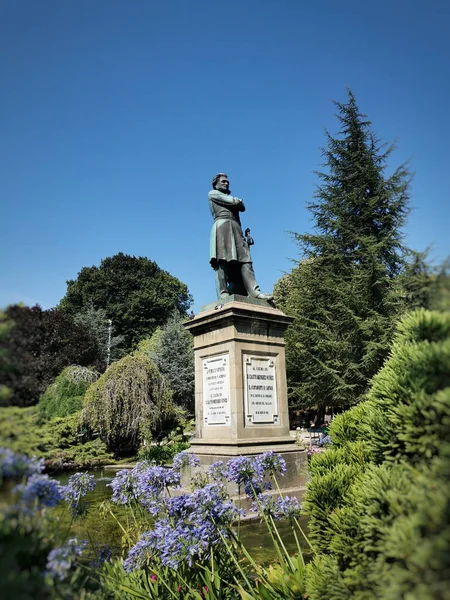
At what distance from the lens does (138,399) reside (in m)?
18.6

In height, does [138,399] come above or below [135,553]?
above

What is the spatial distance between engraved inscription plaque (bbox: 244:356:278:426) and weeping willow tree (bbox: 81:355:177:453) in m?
10.9

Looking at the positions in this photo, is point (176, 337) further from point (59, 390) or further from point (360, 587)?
point (360, 587)

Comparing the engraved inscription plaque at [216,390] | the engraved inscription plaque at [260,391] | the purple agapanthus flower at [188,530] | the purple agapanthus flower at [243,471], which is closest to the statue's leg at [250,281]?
the engraved inscription plaque at [260,391]

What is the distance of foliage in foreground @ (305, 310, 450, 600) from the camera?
114cm

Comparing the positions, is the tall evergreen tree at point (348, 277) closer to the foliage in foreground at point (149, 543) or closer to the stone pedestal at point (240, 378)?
the stone pedestal at point (240, 378)

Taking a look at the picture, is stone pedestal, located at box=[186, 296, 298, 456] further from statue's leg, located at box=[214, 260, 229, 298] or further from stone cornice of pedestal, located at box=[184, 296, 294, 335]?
statue's leg, located at box=[214, 260, 229, 298]

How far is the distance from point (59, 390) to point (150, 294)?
1158 inches

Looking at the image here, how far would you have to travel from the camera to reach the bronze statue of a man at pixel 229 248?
896cm

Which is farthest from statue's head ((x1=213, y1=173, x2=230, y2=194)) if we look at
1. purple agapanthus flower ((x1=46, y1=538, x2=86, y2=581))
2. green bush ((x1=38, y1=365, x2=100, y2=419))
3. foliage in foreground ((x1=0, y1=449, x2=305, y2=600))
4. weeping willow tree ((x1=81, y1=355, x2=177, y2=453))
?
weeping willow tree ((x1=81, y1=355, x2=177, y2=453))

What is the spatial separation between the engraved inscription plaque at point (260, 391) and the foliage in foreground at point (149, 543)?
11.5 feet

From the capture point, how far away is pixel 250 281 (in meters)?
9.07

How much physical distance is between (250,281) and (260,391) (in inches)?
→ 88.8

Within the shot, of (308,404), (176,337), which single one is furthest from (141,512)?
(176,337)
